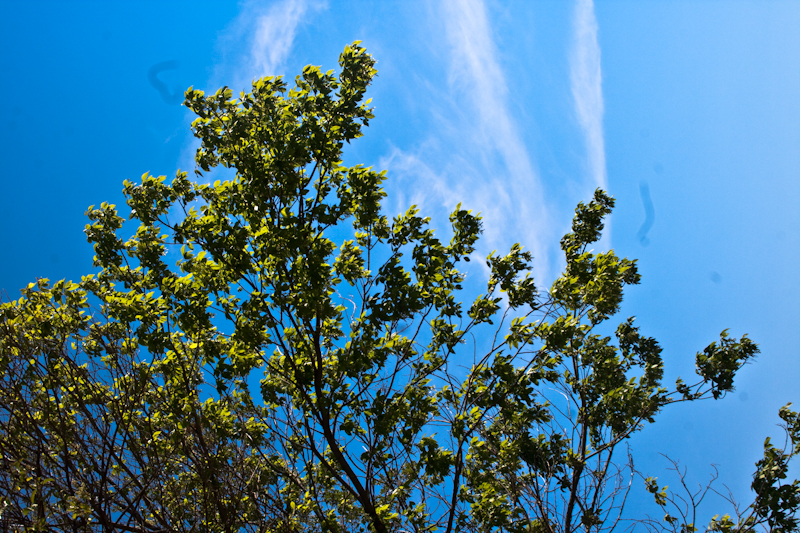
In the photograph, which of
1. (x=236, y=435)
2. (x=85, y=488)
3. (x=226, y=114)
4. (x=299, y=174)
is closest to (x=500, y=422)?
(x=236, y=435)

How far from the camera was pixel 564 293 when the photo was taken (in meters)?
6.01

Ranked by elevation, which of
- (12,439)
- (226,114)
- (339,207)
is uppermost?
(226,114)

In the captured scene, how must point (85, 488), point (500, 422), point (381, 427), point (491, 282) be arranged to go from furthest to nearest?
point (500, 422)
point (491, 282)
point (381, 427)
point (85, 488)

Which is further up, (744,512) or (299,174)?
(299,174)

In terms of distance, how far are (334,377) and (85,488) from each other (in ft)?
9.22

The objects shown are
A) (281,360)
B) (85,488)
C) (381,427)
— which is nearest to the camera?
(85,488)

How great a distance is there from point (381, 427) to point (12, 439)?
3678 millimetres

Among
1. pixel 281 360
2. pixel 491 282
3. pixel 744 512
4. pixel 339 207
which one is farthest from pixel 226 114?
pixel 744 512

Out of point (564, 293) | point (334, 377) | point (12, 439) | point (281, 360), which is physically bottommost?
point (12, 439)

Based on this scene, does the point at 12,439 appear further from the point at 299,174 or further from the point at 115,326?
the point at 299,174

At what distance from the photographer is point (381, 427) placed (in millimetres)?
5438

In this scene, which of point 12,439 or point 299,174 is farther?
point 299,174

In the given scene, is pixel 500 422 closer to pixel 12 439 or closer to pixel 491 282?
pixel 491 282

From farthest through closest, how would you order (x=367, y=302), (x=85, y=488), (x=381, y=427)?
1. (x=367, y=302)
2. (x=381, y=427)
3. (x=85, y=488)
